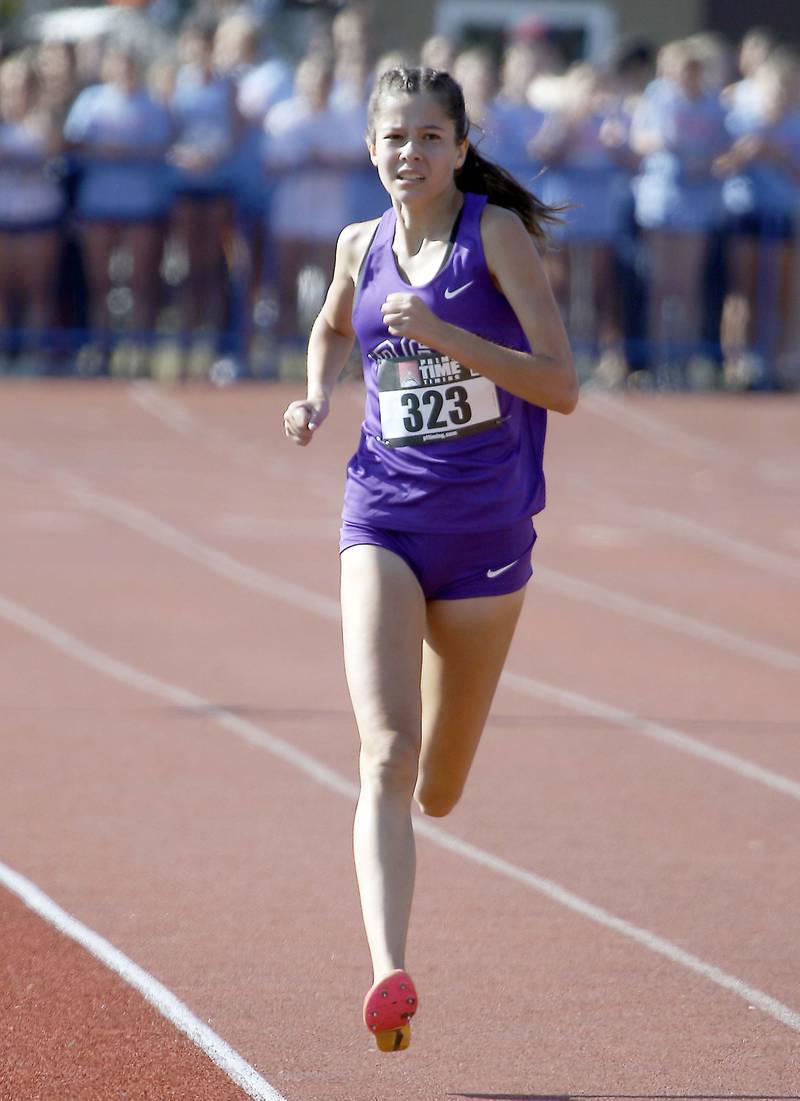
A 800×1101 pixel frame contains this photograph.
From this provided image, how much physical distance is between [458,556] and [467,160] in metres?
0.87

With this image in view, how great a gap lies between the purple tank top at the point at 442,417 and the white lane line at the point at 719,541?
6.63 metres

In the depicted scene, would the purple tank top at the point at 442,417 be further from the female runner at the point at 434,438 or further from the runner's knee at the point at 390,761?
the runner's knee at the point at 390,761

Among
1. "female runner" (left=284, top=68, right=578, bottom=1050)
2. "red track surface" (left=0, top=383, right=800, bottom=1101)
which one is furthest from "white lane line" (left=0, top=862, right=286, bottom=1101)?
"female runner" (left=284, top=68, right=578, bottom=1050)

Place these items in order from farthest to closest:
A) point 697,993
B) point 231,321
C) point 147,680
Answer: point 231,321
point 147,680
point 697,993

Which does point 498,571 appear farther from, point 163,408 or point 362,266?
point 163,408

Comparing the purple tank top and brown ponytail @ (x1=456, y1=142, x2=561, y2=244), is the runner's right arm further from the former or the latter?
brown ponytail @ (x1=456, y1=142, x2=561, y2=244)

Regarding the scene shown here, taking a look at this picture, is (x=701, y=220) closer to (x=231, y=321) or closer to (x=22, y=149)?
(x=231, y=321)

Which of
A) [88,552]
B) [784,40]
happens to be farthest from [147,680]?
[784,40]

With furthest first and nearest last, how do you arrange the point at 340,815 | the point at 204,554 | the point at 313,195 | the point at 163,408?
1. the point at 313,195
2. the point at 163,408
3. the point at 204,554
4. the point at 340,815

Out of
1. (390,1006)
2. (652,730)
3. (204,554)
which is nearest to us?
(390,1006)

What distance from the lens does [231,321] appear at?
51.6ft

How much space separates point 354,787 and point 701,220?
9732 millimetres

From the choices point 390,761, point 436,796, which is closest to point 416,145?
point 390,761

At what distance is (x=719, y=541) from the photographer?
37.4ft
